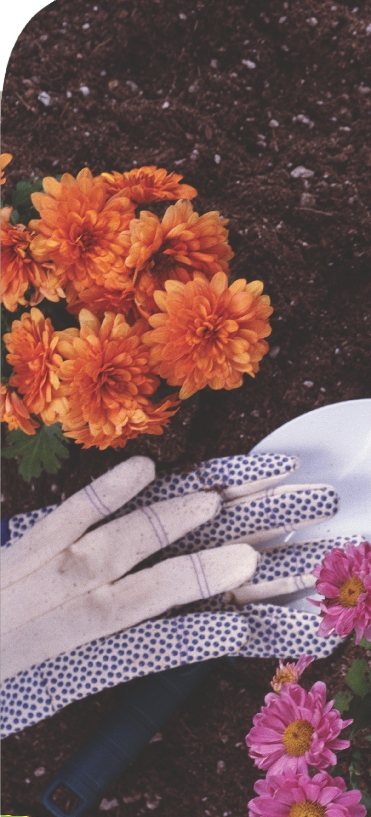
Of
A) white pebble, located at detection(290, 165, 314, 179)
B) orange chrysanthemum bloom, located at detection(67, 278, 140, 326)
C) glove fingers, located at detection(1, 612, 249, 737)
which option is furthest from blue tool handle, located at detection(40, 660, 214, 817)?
white pebble, located at detection(290, 165, 314, 179)

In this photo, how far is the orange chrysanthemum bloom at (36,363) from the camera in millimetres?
504

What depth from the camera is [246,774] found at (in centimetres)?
70

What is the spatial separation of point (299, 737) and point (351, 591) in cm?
10

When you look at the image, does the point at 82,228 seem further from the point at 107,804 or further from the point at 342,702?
the point at 107,804

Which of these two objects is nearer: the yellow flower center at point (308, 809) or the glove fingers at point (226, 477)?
the yellow flower center at point (308, 809)

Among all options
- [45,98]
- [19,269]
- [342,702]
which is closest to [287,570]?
[342,702]

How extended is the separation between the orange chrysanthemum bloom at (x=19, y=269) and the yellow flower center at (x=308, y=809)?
0.38 meters

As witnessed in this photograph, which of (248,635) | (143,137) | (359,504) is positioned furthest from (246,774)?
(143,137)

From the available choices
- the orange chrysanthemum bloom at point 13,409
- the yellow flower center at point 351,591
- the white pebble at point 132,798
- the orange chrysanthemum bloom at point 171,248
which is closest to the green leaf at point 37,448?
the orange chrysanthemum bloom at point 13,409

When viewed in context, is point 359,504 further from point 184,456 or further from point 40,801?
point 40,801

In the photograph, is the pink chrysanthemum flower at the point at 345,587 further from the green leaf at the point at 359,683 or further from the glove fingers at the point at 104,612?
the glove fingers at the point at 104,612

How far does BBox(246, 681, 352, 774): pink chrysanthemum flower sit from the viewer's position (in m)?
0.43

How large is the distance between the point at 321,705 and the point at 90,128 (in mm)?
579

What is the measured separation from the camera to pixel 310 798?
42cm
